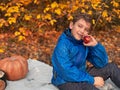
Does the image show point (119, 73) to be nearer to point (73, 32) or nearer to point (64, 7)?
point (73, 32)

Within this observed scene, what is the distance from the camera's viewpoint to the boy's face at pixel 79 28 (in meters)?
3.88

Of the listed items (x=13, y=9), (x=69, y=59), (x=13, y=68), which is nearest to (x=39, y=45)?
(x=13, y=9)

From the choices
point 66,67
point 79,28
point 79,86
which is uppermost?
point 79,28

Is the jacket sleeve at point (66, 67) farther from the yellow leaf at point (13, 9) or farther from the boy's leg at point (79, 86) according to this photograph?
the yellow leaf at point (13, 9)

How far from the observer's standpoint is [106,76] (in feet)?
14.3

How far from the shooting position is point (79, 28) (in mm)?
3889

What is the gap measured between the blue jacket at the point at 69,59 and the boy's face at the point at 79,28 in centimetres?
5

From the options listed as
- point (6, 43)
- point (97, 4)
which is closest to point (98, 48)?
point (97, 4)

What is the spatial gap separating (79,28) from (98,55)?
567 millimetres

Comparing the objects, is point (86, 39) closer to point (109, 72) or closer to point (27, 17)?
point (109, 72)

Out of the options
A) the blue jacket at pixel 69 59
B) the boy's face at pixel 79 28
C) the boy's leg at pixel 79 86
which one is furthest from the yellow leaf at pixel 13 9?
the boy's leg at pixel 79 86

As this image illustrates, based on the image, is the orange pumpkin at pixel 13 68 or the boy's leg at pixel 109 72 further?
the orange pumpkin at pixel 13 68

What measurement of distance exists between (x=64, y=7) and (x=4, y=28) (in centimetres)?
127

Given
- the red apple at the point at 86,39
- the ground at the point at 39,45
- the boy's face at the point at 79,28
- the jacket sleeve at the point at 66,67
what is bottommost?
the ground at the point at 39,45
